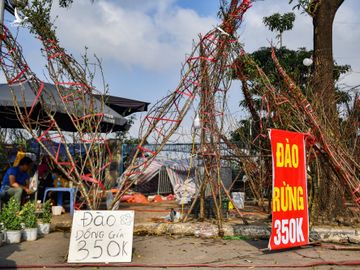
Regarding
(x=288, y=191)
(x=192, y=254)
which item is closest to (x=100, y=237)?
(x=192, y=254)

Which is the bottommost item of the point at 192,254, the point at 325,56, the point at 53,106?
the point at 192,254

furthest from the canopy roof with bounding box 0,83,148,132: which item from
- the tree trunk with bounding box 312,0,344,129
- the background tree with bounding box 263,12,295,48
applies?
the background tree with bounding box 263,12,295,48

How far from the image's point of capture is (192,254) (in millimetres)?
5961

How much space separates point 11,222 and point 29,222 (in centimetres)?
36

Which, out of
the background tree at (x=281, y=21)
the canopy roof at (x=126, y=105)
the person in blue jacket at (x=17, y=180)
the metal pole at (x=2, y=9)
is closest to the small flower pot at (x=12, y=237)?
the person in blue jacket at (x=17, y=180)

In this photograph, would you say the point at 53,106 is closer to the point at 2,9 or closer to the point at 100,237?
the point at 2,9

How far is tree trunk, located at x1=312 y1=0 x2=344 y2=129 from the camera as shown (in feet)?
28.3

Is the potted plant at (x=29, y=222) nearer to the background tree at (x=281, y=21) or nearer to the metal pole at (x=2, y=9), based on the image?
the metal pole at (x=2, y=9)

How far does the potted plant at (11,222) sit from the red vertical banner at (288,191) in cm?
400

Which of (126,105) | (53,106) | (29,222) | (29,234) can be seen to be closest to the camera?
(29,234)

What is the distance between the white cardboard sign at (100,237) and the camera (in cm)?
538

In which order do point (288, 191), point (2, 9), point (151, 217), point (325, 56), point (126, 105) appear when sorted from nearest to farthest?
point (288, 191) < point (2, 9) < point (151, 217) < point (325, 56) < point (126, 105)

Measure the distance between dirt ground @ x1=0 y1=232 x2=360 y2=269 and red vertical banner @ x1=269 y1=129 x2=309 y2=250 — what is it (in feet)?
0.82

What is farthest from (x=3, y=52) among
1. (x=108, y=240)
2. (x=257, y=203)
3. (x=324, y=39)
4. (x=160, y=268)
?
(x=257, y=203)
